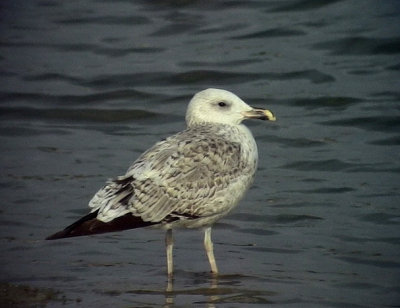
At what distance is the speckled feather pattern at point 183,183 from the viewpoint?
643 cm

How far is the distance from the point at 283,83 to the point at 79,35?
11.4 ft

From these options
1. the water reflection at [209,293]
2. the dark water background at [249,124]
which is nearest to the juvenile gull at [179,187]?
the water reflection at [209,293]

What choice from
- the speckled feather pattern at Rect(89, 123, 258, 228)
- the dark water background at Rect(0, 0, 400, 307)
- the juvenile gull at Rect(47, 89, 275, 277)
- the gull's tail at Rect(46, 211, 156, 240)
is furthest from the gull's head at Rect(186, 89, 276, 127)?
the gull's tail at Rect(46, 211, 156, 240)

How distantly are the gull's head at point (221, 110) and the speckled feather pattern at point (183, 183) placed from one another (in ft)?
1.11

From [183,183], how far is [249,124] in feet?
15.2

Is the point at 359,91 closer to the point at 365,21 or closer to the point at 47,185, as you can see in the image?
the point at 365,21

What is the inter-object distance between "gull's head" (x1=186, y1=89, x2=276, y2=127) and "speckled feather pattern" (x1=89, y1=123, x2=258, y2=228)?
34cm

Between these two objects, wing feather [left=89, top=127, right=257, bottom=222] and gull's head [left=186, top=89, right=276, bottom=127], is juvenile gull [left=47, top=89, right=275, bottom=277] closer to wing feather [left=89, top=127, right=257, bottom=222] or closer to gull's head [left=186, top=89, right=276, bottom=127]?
wing feather [left=89, top=127, right=257, bottom=222]

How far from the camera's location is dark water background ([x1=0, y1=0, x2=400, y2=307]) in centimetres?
670

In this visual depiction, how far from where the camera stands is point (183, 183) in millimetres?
6570

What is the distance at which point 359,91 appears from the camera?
1180 cm

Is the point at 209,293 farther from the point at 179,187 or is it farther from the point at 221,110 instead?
the point at 221,110

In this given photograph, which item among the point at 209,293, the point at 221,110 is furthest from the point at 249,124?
the point at 209,293

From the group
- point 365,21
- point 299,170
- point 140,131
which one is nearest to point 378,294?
point 299,170
